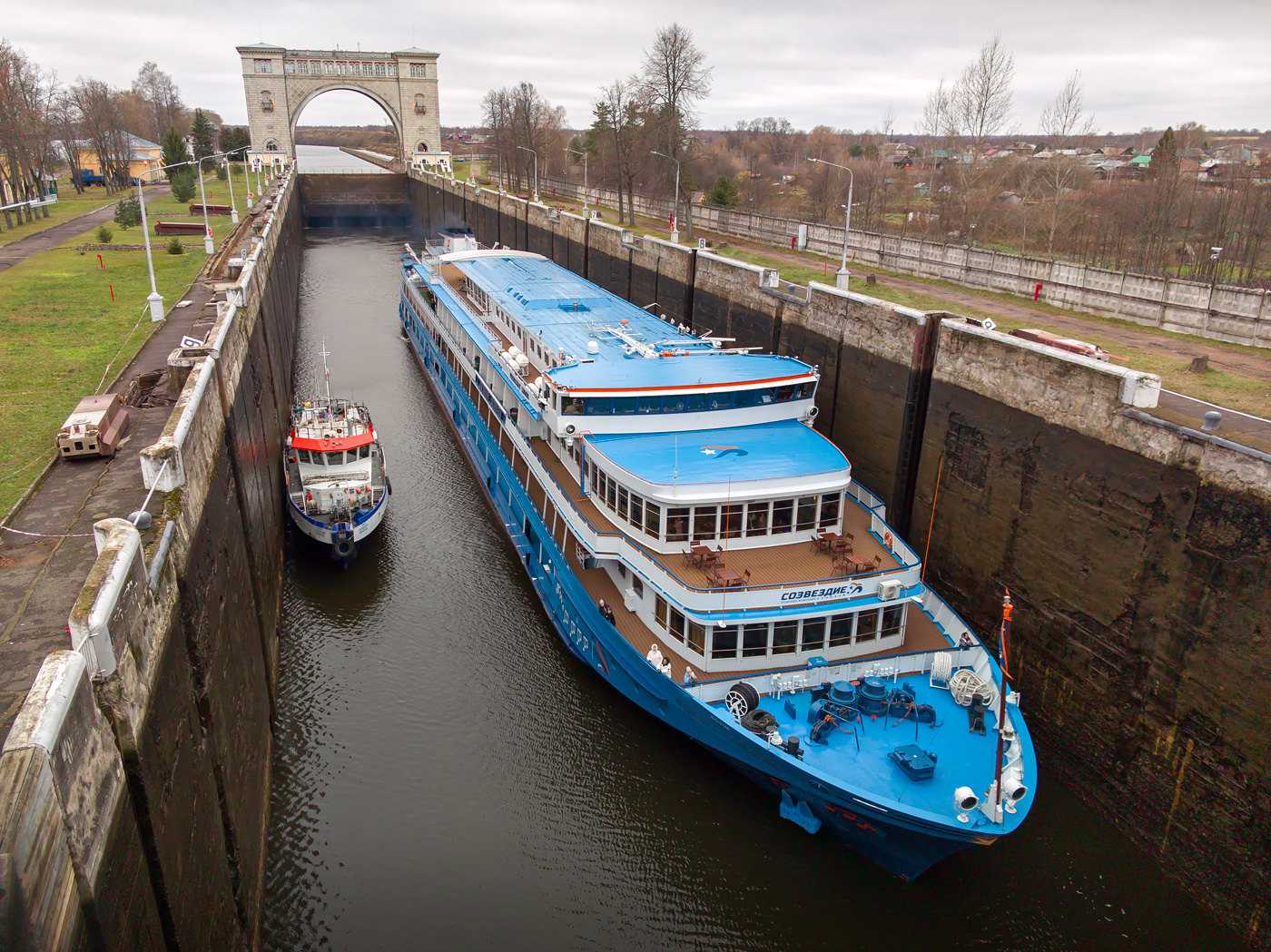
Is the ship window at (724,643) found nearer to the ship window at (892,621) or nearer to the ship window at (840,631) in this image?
the ship window at (840,631)

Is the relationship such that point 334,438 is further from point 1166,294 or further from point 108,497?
Result: point 1166,294

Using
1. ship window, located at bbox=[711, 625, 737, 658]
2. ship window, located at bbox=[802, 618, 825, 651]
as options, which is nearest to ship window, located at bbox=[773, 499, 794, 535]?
ship window, located at bbox=[802, 618, 825, 651]

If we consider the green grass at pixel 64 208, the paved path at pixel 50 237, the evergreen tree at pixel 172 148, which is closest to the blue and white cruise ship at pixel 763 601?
the paved path at pixel 50 237

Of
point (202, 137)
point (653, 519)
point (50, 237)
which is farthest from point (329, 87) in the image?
point (653, 519)

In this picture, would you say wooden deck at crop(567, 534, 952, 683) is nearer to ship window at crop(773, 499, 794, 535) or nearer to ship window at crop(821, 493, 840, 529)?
ship window at crop(821, 493, 840, 529)

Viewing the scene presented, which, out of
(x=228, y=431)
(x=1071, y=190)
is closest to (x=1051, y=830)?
(x=228, y=431)

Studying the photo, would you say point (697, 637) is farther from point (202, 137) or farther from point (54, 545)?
point (202, 137)
